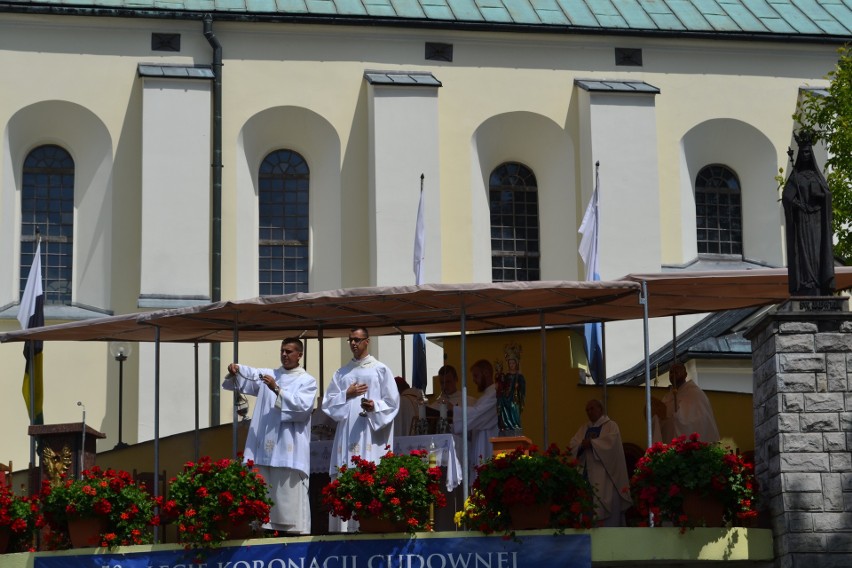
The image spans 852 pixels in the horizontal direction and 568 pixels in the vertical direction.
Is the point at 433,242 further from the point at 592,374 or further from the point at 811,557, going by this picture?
the point at 811,557

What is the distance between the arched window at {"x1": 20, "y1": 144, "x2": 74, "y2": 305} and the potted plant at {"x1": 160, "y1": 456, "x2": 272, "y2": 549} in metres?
13.8

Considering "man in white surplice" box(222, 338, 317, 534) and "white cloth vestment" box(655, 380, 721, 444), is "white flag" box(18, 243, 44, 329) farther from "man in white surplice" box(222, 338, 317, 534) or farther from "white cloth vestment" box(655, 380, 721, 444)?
"white cloth vestment" box(655, 380, 721, 444)

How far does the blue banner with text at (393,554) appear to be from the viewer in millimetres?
15406

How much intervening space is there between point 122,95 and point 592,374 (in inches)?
452

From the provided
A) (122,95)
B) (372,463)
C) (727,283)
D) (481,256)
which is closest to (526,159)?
(481,256)

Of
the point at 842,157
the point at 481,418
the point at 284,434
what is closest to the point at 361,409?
the point at 284,434

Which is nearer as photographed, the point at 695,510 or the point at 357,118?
the point at 695,510

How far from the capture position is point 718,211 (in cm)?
3119

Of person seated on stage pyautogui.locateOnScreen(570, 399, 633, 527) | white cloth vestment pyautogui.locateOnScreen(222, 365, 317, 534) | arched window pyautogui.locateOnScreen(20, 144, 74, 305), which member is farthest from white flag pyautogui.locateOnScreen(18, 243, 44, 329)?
person seated on stage pyautogui.locateOnScreen(570, 399, 633, 527)

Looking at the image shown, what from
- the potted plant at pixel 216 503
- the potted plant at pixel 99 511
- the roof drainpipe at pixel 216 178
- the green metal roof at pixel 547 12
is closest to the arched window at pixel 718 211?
the green metal roof at pixel 547 12

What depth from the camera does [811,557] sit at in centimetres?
1520

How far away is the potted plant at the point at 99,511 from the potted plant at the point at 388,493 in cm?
188

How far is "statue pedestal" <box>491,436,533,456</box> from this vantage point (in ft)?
52.6

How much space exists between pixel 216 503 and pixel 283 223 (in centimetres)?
1463
